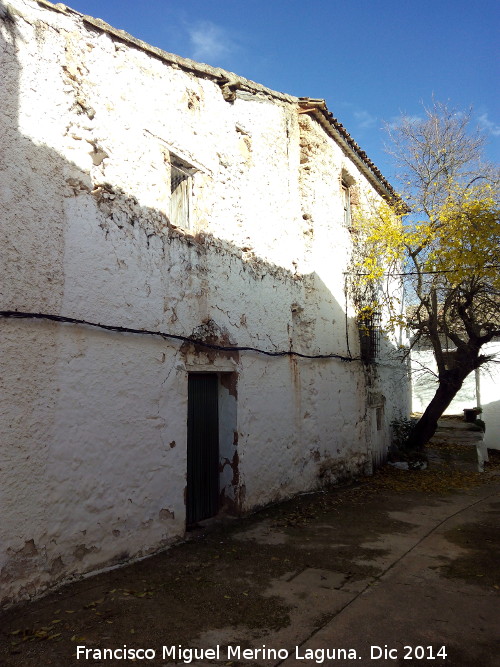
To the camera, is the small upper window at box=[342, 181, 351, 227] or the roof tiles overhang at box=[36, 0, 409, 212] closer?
the roof tiles overhang at box=[36, 0, 409, 212]

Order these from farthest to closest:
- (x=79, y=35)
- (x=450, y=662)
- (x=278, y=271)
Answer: (x=278, y=271) < (x=79, y=35) < (x=450, y=662)

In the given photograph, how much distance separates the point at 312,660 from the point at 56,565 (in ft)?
7.91

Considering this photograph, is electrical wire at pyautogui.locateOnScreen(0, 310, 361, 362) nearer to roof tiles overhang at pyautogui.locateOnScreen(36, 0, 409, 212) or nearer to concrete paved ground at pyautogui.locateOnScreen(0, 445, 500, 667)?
concrete paved ground at pyautogui.locateOnScreen(0, 445, 500, 667)

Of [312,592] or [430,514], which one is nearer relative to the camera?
[312,592]

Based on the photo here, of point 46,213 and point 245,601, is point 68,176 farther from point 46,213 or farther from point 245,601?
point 245,601

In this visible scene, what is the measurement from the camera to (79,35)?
16.9ft

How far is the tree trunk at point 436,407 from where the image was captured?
38.2 feet

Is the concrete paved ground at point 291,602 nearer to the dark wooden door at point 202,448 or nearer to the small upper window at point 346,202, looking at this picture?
the dark wooden door at point 202,448

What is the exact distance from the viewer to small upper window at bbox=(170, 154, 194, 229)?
649cm

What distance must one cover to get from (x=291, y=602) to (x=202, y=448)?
2.70 m

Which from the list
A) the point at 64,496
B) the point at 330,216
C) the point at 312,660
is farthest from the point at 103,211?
the point at 330,216

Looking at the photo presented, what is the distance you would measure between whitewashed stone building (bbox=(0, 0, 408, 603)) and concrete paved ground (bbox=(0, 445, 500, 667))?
0.49 meters

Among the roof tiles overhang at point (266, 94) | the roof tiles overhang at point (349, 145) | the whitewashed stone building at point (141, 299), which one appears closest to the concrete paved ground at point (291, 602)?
the whitewashed stone building at point (141, 299)

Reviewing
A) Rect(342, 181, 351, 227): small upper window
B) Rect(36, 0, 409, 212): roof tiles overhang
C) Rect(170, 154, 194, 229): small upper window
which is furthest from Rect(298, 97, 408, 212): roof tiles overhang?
Rect(170, 154, 194, 229): small upper window
